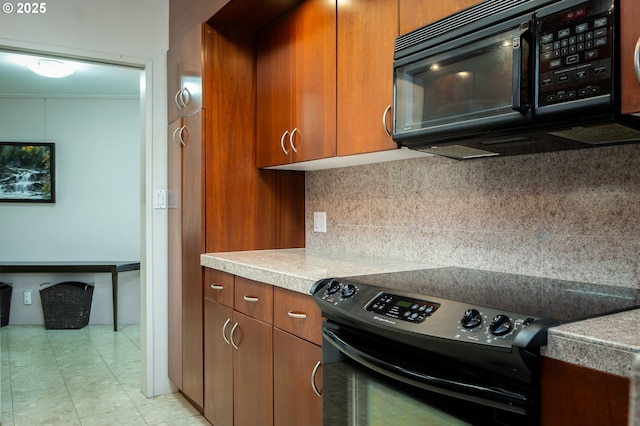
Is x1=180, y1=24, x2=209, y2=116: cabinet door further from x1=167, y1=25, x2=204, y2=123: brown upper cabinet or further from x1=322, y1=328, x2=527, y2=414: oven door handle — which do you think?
x1=322, y1=328, x2=527, y2=414: oven door handle

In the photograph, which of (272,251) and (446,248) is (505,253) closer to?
(446,248)

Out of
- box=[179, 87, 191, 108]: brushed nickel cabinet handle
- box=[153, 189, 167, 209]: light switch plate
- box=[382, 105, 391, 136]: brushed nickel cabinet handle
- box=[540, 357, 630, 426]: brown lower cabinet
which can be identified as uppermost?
box=[179, 87, 191, 108]: brushed nickel cabinet handle

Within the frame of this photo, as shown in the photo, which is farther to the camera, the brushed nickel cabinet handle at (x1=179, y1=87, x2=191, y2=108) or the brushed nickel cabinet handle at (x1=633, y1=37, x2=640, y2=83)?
the brushed nickel cabinet handle at (x1=179, y1=87, x2=191, y2=108)

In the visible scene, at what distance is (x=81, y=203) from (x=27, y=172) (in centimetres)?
59

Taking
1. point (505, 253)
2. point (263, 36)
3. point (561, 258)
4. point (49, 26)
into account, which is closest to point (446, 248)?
point (505, 253)

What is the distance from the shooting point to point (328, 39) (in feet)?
6.63

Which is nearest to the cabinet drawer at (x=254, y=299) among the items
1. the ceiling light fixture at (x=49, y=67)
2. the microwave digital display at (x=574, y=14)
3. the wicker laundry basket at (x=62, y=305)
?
the microwave digital display at (x=574, y=14)

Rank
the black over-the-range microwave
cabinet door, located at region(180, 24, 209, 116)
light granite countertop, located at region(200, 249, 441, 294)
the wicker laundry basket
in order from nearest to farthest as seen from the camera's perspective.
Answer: the black over-the-range microwave < light granite countertop, located at region(200, 249, 441, 294) < cabinet door, located at region(180, 24, 209, 116) < the wicker laundry basket

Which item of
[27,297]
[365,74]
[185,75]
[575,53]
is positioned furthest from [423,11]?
[27,297]

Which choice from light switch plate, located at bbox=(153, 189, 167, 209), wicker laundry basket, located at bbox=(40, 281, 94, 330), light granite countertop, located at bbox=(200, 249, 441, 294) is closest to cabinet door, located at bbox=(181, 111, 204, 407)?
light granite countertop, located at bbox=(200, 249, 441, 294)

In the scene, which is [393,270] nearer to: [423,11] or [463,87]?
[463,87]

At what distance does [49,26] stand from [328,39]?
5.55 ft

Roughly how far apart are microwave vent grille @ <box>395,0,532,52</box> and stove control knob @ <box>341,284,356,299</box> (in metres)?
0.78

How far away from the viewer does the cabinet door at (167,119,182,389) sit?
2.79 m
